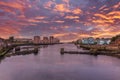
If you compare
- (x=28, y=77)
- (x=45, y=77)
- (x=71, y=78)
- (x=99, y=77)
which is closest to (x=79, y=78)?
(x=71, y=78)

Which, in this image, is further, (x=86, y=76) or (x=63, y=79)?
(x=86, y=76)

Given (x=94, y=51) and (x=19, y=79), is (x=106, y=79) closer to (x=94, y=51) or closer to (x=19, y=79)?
(x=19, y=79)

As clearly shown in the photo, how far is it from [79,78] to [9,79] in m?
14.8

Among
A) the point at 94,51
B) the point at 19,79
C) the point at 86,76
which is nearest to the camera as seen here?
the point at 19,79

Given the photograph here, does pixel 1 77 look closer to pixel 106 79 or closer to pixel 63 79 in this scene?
pixel 63 79

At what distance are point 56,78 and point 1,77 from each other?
39.2 ft

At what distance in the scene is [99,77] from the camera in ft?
136

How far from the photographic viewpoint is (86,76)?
4228cm

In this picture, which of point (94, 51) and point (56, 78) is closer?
point (56, 78)

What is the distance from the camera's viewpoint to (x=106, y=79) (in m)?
39.8

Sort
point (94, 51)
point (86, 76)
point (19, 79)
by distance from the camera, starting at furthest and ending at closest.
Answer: point (94, 51), point (86, 76), point (19, 79)

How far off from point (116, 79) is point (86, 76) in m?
6.53

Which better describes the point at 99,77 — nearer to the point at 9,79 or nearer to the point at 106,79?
the point at 106,79

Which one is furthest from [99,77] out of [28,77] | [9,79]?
[9,79]
